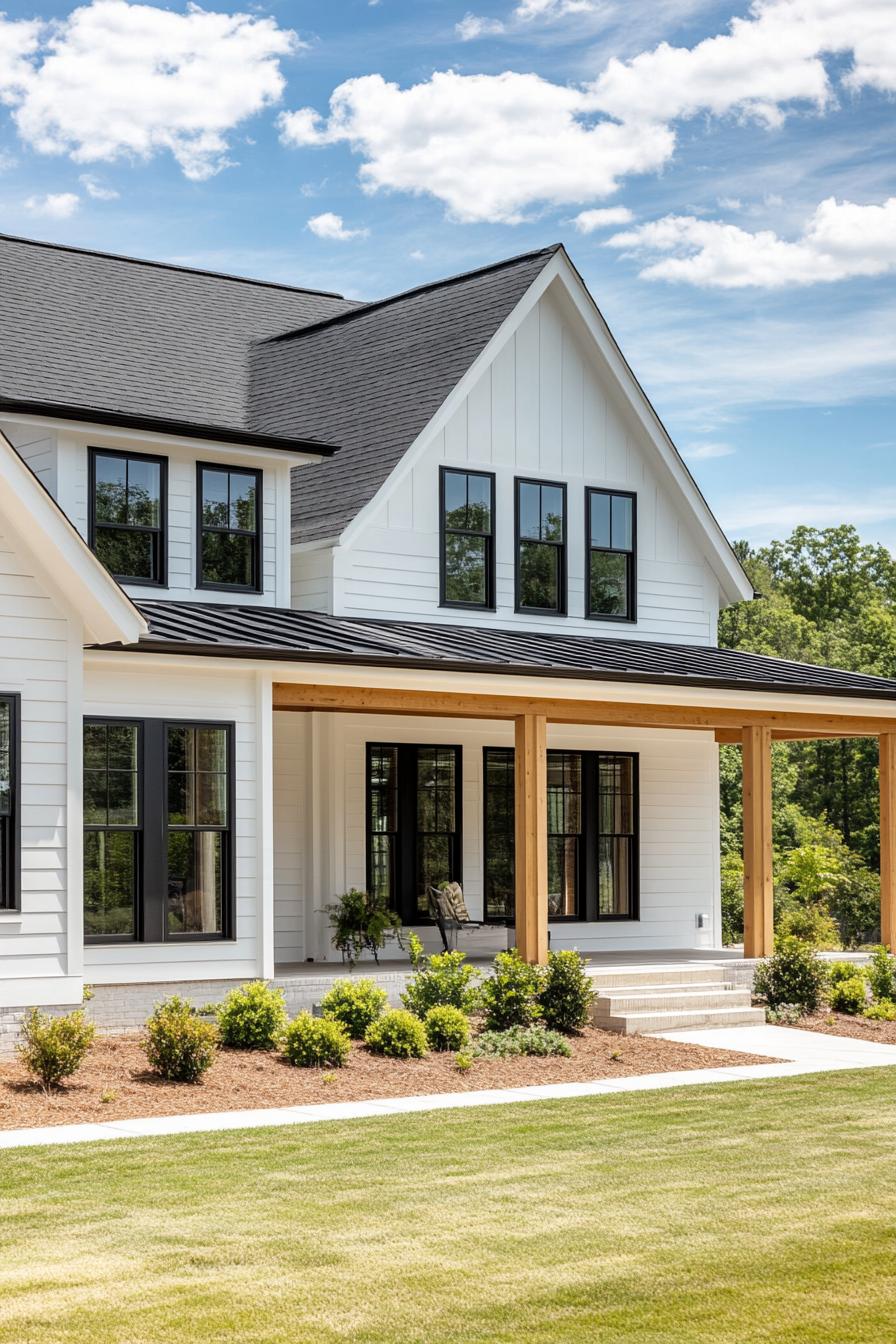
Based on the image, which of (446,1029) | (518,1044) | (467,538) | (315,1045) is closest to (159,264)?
(467,538)

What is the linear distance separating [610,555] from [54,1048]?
1127 centimetres

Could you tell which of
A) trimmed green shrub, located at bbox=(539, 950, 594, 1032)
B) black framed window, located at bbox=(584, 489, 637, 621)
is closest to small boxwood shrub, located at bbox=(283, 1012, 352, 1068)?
trimmed green shrub, located at bbox=(539, 950, 594, 1032)

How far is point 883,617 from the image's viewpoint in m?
59.3

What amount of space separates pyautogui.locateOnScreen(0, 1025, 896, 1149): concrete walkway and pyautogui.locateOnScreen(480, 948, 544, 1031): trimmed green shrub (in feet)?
5.21

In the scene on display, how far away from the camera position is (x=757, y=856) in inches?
756

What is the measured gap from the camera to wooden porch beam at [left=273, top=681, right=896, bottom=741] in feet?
54.4

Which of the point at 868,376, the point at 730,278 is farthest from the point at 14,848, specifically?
the point at 730,278

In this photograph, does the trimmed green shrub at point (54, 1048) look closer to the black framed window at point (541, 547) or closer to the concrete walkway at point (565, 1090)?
the concrete walkway at point (565, 1090)

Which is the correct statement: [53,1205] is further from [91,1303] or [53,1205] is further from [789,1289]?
[789,1289]

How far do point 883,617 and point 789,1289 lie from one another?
178ft

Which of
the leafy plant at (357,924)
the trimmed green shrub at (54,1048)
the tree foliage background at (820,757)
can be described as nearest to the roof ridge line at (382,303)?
the leafy plant at (357,924)

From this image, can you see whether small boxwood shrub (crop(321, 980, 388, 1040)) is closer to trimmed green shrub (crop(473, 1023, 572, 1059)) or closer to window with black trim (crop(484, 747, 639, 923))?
trimmed green shrub (crop(473, 1023, 572, 1059))

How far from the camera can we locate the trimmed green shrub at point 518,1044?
14484 millimetres

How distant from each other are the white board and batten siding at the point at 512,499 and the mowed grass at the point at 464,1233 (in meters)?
8.77
